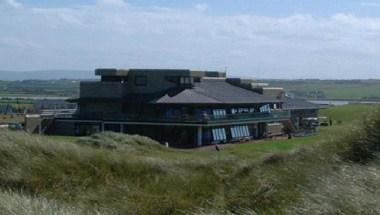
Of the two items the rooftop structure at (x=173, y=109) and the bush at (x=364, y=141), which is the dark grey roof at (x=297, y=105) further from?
the bush at (x=364, y=141)

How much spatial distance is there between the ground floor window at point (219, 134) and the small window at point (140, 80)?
9.81 metres

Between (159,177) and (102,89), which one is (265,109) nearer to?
(102,89)

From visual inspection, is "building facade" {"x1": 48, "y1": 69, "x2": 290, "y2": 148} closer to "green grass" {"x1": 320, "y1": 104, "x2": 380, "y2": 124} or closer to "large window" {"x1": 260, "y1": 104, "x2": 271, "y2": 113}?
"large window" {"x1": 260, "y1": 104, "x2": 271, "y2": 113}

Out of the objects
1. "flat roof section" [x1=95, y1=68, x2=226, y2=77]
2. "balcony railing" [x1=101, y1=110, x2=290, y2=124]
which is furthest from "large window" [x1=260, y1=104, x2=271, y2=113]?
"flat roof section" [x1=95, y1=68, x2=226, y2=77]

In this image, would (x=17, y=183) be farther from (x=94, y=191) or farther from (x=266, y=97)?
(x=266, y=97)

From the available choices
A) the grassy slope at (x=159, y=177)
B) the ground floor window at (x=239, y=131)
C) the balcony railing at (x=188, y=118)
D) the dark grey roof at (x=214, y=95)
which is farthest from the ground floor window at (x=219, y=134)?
the grassy slope at (x=159, y=177)

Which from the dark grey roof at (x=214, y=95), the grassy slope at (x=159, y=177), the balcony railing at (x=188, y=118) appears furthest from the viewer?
the dark grey roof at (x=214, y=95)

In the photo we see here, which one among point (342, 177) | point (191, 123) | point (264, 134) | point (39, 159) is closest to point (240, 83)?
point (264, 134)

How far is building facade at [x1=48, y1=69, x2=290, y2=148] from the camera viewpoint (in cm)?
5978

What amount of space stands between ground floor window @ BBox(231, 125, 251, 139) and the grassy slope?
46288mm

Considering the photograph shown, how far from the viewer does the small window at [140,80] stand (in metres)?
67.4

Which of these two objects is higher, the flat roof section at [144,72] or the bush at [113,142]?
the flat roof section at [144,72]

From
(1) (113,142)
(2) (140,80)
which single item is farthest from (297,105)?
(1) (113,142)

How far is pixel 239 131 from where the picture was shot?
6400 centimetres
